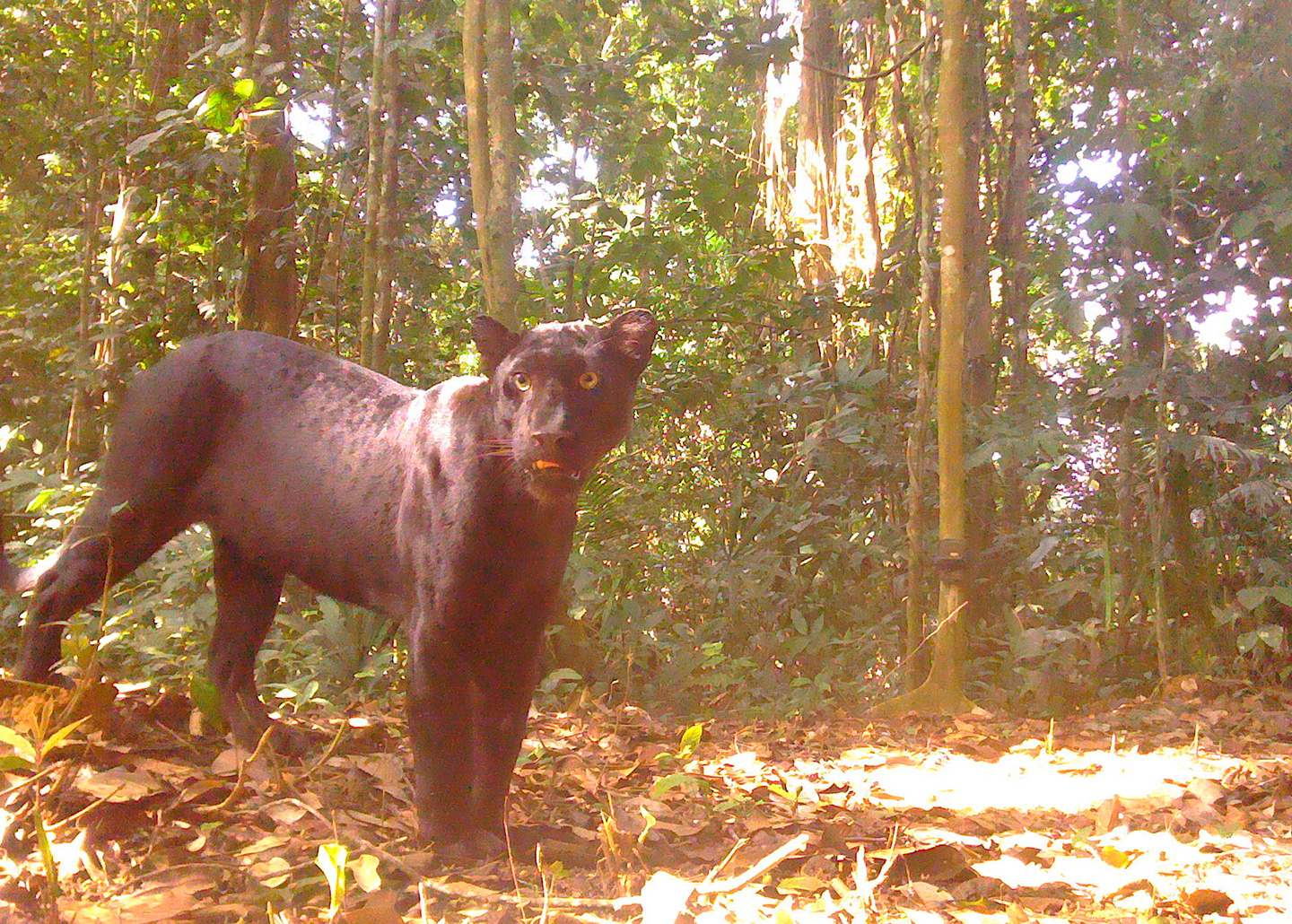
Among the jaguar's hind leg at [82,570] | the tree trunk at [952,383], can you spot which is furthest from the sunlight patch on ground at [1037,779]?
the jaguar's hind leg at [82,570]

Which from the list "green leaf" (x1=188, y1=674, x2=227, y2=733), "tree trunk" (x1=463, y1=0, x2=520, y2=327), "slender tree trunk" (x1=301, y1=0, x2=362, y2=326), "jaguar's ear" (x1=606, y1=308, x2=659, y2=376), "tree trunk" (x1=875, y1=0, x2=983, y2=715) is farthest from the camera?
"slender tree trunk" (x1=301, y1=0, x2=362, y2=326)

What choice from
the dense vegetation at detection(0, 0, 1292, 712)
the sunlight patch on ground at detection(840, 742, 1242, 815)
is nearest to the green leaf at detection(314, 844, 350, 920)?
the sunlight patch on ground at detection(840, 742, 1242, 815)

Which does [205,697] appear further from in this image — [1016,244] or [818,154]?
[818,154]

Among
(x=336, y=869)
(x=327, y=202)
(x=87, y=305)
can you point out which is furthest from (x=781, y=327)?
(x=336, y=869)

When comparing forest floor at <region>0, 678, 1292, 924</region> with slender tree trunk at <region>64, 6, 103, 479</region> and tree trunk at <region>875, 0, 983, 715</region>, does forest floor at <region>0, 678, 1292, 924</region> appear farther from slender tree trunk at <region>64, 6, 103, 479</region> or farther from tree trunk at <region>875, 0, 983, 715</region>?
slender tree trunk at <region>64, 6, 103, 479</region>

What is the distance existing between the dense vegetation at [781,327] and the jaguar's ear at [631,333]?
82.8 inches

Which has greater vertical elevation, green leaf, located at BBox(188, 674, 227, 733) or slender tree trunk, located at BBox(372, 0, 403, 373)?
slender tree trunk, located at BBox(372, 0, 403, 373)

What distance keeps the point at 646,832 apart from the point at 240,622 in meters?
1.95

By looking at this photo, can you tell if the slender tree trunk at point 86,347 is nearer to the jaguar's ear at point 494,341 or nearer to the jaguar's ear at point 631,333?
the jaguar's ear at point 494,341

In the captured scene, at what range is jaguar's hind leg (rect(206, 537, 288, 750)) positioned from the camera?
3615 millimetres

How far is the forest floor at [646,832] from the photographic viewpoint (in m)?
2.05

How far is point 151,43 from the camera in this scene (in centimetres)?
733

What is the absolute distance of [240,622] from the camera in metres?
3.66

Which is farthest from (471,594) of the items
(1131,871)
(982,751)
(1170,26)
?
(1170,26)
